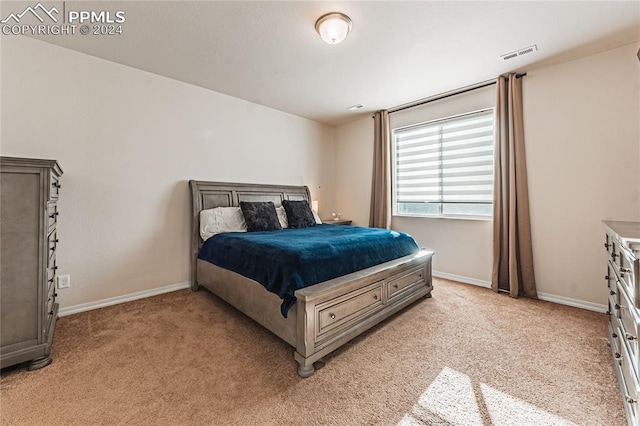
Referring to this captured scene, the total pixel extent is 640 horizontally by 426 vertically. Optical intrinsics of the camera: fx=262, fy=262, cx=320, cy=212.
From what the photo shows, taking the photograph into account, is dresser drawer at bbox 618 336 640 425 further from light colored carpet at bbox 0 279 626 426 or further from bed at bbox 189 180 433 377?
bed at bbox 189 180 433 377

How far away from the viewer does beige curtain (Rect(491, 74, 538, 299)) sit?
3010mm

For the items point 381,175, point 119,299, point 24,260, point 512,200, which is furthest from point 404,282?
point 119,299

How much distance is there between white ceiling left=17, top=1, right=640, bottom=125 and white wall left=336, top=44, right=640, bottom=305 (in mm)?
257

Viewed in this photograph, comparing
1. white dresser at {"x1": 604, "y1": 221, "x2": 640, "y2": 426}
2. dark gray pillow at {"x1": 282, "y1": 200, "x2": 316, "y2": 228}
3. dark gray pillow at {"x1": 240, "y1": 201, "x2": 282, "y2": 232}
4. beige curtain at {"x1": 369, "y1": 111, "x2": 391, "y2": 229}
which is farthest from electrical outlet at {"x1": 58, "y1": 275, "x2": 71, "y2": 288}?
white dresser at {"x1": 604, "y1": 221, "x2": 640, "y2": 426}

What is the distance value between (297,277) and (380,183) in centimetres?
298

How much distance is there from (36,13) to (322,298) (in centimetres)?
320

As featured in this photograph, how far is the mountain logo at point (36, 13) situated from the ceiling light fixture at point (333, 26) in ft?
6.92

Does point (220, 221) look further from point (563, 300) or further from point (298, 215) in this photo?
point (563, 300)

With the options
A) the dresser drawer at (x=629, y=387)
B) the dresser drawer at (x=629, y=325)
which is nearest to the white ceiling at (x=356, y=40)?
the dresser drawer at (x=629, y=325)

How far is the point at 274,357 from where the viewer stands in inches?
73.1

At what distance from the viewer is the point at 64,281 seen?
254cm

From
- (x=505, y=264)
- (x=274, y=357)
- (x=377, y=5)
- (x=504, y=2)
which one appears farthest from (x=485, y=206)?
(x=274, y=357)

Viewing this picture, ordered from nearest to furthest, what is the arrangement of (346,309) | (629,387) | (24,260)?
(629,387)
(24,260)
(346,309)

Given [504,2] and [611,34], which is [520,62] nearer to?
[611,34]
